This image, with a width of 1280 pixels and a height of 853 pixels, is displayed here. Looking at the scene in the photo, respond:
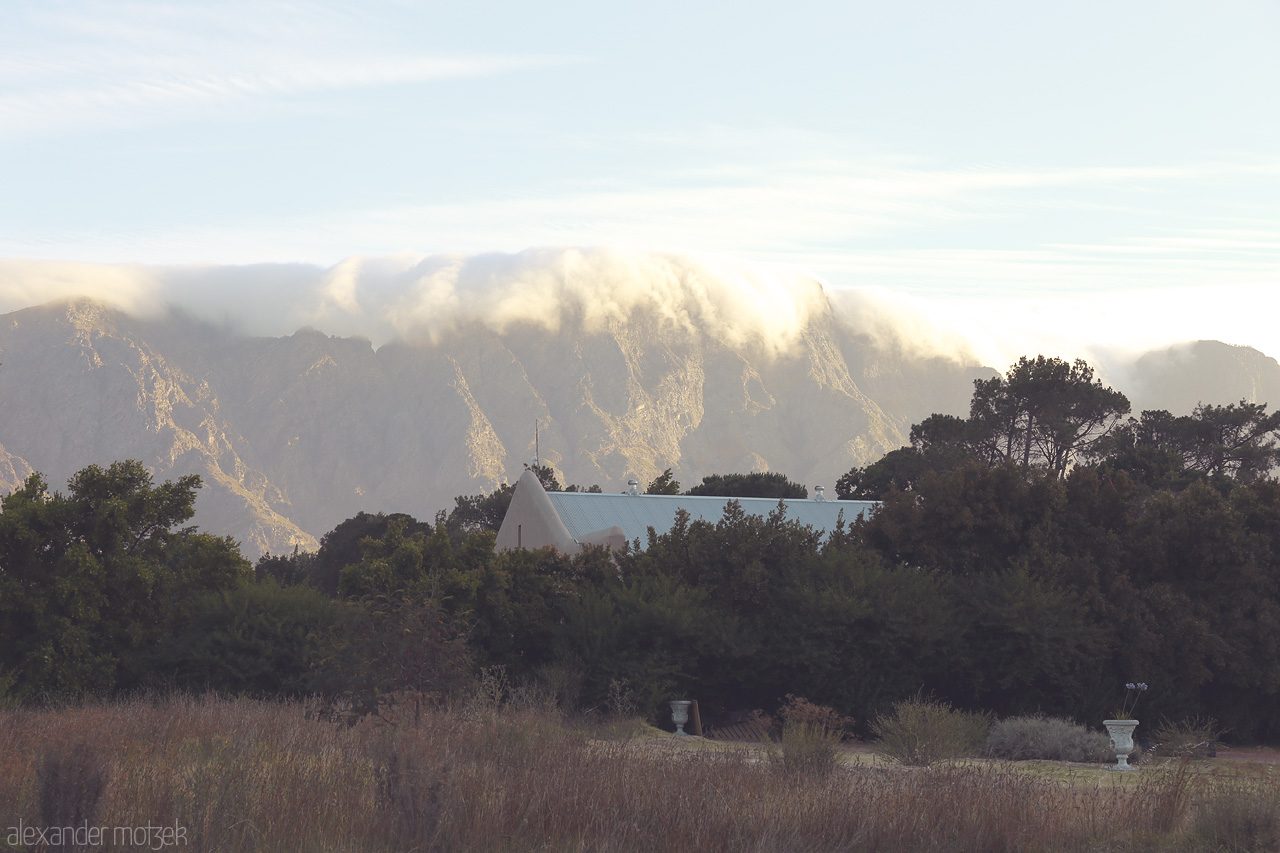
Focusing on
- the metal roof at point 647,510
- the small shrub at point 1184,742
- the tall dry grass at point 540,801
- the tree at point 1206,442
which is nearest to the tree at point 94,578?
the tall dry grass at point 540,801

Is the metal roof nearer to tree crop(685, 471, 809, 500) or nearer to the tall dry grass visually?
tree crop(685, 471, 809, 500)

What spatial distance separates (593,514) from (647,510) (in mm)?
2829

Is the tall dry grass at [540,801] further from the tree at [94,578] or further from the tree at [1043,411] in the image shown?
the tree at [1043,411]

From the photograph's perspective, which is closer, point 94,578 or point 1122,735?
point 1122,735

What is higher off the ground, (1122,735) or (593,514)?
(593,514)

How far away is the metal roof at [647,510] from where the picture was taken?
4262cm

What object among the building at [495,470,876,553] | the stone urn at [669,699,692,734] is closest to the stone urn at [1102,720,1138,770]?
the stone urn at [669,699,692,734]

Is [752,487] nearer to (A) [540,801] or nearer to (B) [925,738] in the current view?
(B) [925,738]

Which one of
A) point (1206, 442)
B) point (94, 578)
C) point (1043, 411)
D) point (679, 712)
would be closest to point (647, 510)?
point (1043, 411)

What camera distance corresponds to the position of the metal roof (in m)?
42.6

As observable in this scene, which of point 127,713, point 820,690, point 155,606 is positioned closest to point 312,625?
point 155,606

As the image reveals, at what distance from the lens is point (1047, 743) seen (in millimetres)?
17922

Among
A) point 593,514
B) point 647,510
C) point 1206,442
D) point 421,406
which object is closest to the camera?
point 593,514

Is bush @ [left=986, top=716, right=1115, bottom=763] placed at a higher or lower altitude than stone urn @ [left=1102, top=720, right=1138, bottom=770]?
lower
